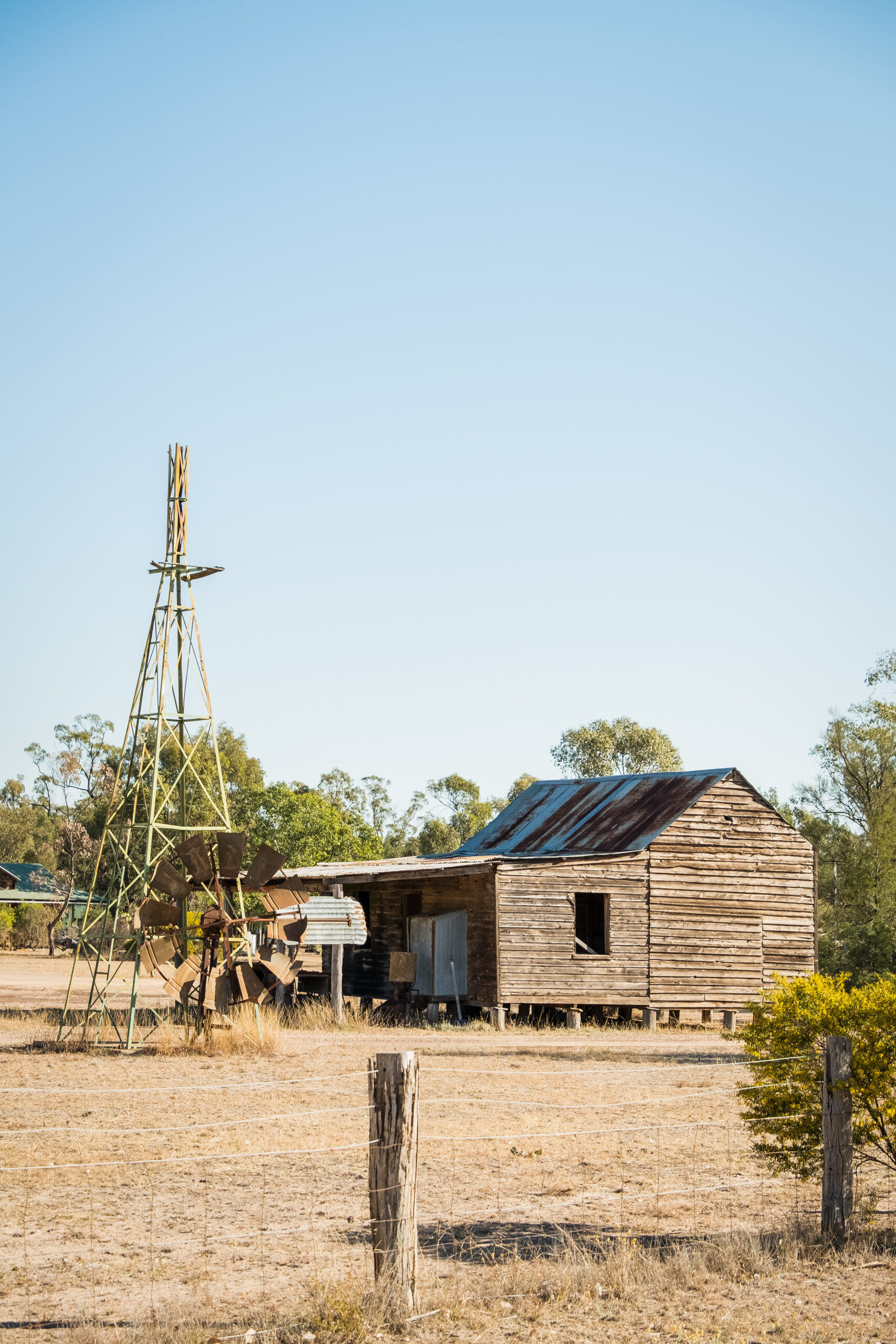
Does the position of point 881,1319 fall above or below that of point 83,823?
below

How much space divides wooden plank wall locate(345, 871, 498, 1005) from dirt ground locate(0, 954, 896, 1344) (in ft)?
30.0

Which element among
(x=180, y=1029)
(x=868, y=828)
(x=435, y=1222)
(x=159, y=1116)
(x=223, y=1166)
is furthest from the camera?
(x=868, y=828)

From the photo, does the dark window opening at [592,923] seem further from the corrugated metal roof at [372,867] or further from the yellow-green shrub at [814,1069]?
the yellow-green shrub at [814,1069]

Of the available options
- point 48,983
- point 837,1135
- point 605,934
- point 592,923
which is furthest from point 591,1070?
point 48,983

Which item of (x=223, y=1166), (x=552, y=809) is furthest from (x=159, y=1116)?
(x=552, y=809)

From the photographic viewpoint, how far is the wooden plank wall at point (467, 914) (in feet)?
83.8

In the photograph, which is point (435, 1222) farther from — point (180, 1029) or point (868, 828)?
point (868, 828)

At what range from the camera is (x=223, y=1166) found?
35.7 ft

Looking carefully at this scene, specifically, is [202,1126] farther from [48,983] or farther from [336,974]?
[48,983]

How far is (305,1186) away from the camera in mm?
10195

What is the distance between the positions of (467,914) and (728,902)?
5.71m

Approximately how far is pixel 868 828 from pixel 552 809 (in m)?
17.7

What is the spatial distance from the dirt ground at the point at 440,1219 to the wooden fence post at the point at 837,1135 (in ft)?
0.69

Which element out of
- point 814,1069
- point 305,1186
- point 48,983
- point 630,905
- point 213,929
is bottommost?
point 48,983
